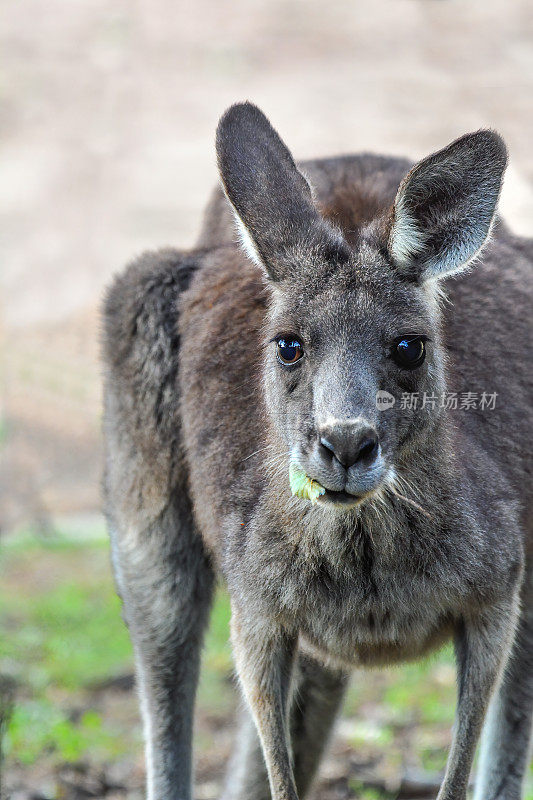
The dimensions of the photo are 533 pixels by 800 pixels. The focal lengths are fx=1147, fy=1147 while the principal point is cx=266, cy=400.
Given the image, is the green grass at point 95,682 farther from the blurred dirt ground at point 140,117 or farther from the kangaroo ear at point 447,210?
the blurred dirt ground at point 140,117

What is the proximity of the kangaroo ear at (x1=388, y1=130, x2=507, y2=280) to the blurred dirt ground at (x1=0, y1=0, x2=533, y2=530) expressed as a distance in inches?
264

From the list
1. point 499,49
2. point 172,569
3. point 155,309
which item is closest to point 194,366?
point 155,309

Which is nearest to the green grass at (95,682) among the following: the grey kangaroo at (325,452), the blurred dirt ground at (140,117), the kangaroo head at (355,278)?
the grey kangaroo at (325,452)

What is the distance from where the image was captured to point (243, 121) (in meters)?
3.21

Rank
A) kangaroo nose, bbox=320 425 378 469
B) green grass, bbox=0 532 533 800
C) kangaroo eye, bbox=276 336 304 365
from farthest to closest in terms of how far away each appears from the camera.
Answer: green grass, bbox=0 532 533 800, kangaroo eye, bbox=276 336 304 365, kangaroo nose, bbox=320 425 378 469

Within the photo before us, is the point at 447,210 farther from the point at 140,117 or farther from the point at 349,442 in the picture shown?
the point at 140,117

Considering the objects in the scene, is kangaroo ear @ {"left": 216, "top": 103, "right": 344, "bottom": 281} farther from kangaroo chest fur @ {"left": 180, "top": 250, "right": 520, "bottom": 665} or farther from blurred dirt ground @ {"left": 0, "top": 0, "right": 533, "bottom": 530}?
blurred dirt ground @ {"left": 0, "top": 0, "right": 533, "bottom": 530}

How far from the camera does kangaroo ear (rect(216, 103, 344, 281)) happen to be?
3.12 metres

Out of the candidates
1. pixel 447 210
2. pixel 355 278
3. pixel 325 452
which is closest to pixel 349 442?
pixel 325 452

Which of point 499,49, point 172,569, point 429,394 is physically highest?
point 499,49

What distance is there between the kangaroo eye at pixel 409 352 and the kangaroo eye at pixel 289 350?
26 cm

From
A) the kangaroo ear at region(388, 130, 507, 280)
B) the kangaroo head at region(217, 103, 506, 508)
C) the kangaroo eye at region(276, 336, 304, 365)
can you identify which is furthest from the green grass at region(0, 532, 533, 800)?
the kangaroo ear at region(388, 130, 507, 280)

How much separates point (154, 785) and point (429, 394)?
1808 millimetres

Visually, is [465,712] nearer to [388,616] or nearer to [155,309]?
[388,616]
